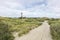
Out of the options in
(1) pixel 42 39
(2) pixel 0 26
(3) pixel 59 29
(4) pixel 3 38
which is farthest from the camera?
(3) pixel 59 29

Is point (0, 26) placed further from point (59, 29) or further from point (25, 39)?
point (59, 29)

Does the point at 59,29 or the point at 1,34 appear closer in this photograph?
the point at 1,34

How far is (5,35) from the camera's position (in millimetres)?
17797

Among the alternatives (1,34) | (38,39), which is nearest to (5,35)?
(1,34)

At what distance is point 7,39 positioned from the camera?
57.1ft

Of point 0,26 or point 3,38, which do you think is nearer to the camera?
point 3,38

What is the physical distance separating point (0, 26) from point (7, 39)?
4.26m

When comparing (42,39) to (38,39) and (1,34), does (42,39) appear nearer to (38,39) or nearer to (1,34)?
(38,39)

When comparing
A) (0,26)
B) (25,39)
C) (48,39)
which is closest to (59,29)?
(48,39)

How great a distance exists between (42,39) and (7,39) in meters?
4.05

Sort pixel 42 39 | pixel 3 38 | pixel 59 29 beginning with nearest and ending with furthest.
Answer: pixel 3 38 < pixel 42 39 < pixel 59 29

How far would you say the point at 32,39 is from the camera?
1888 centimetres

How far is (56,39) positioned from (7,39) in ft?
17.2

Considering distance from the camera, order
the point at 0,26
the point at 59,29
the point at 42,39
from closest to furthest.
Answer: the point at 42,39
the point at 0,26
the point at 59,29
